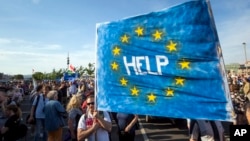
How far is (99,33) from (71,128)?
8.85 feet

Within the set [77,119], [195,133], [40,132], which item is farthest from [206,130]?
[40,132]

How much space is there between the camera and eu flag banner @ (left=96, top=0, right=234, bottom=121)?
2.98 m

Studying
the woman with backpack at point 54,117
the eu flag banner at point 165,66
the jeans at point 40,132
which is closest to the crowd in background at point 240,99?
the eu flag banner at point 165,66

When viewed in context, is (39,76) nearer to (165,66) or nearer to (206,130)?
(206,130)

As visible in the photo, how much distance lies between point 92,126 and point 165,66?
4.85ft

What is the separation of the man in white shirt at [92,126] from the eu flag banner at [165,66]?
1.38ft

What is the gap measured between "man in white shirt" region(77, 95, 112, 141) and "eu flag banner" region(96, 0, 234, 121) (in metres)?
0.42

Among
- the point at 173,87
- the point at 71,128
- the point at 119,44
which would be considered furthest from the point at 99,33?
the point at 71,128

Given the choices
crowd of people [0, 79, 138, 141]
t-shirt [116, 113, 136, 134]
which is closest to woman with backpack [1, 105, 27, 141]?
crowd of people [0, 79, 138, 141]

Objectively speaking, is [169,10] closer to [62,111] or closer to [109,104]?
[109,104]

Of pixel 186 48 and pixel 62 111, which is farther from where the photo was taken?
pixel 62 111

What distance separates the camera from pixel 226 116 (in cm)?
297

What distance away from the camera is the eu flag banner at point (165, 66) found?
2982 mm

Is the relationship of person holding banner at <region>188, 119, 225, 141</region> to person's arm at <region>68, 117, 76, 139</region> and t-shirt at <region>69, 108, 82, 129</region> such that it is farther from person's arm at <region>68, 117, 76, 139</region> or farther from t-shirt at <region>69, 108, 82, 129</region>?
person's arm at <region>68, 117, 76, 139</region>
